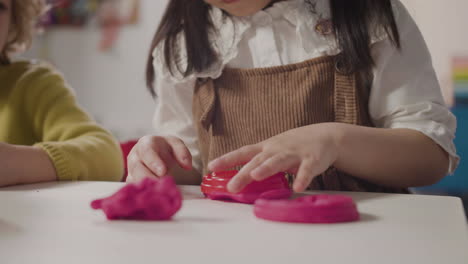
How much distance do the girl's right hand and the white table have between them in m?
0.12

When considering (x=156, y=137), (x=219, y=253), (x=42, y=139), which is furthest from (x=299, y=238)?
(x=42, y=139)

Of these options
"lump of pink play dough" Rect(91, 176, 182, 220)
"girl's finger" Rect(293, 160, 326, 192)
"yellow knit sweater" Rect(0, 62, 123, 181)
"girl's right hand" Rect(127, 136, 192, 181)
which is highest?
"lump of pink play dough" Rect(91, 176, 182, 220)

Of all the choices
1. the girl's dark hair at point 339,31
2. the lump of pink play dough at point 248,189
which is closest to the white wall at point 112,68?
the girl's dark hair at point 339,31

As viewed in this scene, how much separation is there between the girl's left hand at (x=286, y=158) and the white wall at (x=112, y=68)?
2500mm

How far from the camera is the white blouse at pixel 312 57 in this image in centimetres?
82

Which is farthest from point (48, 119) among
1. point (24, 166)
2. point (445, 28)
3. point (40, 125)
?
point (445, 28)

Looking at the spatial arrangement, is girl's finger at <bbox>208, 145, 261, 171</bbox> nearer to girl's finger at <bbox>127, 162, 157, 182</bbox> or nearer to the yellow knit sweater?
girl's finger at <bbox>127, 162, 157, 182</bbox>

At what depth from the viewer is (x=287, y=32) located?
92 centimetres

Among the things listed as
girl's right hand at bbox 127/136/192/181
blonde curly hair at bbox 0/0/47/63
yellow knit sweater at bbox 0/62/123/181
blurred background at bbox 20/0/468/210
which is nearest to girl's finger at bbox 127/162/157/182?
girl's right hand at bbox 127/136/192/181

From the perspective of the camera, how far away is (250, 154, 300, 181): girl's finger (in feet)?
1.83

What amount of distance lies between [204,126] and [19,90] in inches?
16.6

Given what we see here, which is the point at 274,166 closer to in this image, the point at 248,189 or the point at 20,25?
the point at 248,189

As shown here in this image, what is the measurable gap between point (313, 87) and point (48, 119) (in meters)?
0.52

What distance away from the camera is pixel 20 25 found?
4.17ft
